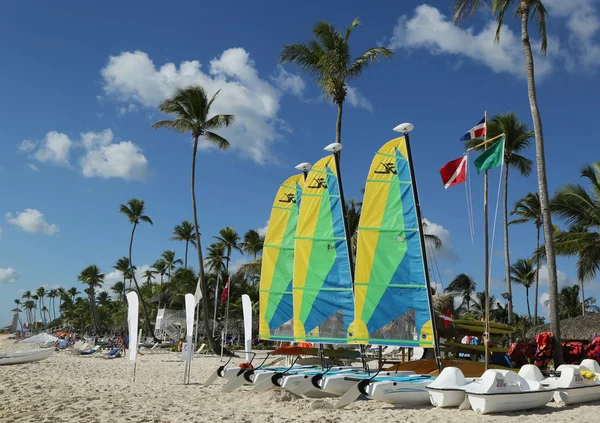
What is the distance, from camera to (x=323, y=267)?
48.0 ft

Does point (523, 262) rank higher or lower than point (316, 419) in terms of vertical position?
higher

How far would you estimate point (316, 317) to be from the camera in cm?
1447

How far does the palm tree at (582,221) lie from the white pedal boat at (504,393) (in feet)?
42.3

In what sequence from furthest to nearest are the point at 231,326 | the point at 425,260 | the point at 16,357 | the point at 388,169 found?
the point at 231,326 → the point at 16,357 → the point at 388,169 → the point at 425,260

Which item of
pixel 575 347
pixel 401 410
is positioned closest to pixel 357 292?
pixel 401 410

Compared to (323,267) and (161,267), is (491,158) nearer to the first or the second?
(323,267)

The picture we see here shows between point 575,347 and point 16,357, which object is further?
point 16,357

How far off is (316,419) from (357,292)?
137 inches

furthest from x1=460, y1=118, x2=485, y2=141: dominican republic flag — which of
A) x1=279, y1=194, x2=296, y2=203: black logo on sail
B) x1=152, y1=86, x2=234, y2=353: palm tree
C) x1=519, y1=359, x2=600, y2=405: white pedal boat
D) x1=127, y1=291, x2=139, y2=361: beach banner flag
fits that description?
x1=152, y1=86, x2=234, y2=353: palm tree

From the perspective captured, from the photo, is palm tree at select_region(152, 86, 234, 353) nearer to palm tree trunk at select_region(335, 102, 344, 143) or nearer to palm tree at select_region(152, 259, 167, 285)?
palm tree trunk at select_region(335, 102, 344, 143)

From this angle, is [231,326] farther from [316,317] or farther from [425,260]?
[425,260]

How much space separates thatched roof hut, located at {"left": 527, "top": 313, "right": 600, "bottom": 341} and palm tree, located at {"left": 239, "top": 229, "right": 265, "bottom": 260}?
29.6 metres

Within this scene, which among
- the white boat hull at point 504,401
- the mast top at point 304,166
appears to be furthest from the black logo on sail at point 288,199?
the white boat hull at point 504,401

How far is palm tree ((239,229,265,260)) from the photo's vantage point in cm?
4896
